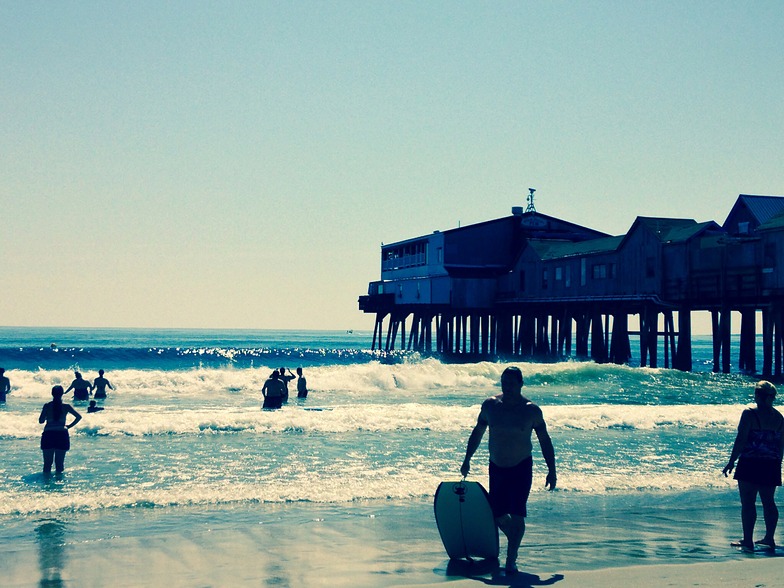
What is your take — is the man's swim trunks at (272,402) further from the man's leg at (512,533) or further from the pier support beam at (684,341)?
the pier support beam at (684,341)

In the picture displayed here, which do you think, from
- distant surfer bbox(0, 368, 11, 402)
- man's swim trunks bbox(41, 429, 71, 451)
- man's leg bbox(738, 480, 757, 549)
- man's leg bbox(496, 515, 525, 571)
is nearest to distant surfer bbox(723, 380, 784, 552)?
man's leg bbox(738, 480, 757, 549)

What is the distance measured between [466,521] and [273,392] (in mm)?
16657

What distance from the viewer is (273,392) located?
23.9 metres

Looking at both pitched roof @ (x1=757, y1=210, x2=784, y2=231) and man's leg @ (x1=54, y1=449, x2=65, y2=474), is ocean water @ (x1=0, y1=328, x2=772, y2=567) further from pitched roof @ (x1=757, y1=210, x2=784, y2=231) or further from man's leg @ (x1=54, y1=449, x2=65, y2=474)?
pitched roof @ (x1=757, y1=210, x2=784, y2=231)

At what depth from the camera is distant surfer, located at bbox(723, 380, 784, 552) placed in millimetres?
8242

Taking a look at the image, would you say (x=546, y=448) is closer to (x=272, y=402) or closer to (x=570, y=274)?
(x=272, y=402)

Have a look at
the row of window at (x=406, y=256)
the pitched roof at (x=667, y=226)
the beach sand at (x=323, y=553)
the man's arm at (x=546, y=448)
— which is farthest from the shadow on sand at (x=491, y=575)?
the row of window at (x=406, y=256)

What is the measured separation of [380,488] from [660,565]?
5098mm

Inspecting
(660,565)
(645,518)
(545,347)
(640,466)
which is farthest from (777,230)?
(660,565)

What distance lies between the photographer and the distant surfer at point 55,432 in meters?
12.4

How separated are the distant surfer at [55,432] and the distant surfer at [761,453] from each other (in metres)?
8.97

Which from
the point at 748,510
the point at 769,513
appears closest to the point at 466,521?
the point at 748,510

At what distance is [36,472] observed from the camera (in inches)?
518

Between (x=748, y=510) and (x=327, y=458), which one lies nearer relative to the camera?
(x=748, y=510)
